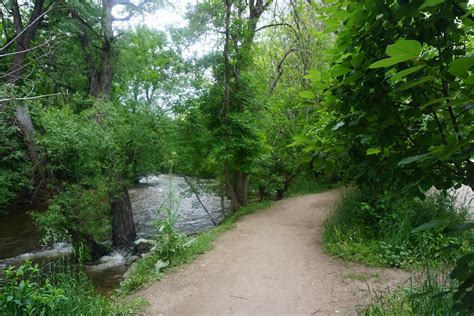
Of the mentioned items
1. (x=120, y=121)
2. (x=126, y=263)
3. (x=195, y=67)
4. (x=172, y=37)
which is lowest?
(x=126, y=263)

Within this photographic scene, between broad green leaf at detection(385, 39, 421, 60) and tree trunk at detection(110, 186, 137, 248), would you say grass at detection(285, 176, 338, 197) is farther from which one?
broad green leaf at detection(385, 39, 421, 60)

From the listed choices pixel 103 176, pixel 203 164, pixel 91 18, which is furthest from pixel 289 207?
pixel 91 18

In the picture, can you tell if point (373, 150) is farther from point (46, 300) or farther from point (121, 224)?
point (121, 224)

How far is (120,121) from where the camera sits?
9.11 metres

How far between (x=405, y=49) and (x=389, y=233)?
5.24 meters

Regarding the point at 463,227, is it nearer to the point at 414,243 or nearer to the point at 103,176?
the point at 414,243

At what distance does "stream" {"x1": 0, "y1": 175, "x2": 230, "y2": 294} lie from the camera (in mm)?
7855

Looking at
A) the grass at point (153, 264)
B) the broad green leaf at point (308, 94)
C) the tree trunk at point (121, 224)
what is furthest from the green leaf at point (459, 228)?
the tree trunk at point (121, 224)

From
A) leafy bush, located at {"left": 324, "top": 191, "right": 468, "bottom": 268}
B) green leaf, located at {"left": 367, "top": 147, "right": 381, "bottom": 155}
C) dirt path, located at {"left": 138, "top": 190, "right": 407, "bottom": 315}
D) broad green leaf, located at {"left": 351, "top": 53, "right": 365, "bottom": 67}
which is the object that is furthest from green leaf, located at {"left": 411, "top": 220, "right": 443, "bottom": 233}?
leafy bush, located at {"left": 324, "top": 191, "right": 468, "bottom": 268}

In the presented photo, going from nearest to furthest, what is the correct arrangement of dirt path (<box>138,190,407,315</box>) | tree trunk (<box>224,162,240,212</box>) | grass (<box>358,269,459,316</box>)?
grass (<box>358,269,459,316</box>) → dirt path (<box>138,190,407,315</box>) → tree trunk (<box>224,162,240,212</box>)

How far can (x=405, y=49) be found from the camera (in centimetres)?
77

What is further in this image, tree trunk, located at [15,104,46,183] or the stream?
tree trunk, located at [15,104,46,183]

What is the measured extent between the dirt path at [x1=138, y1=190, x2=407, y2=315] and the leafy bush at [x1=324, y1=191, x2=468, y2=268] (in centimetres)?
27

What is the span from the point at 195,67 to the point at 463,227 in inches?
312
